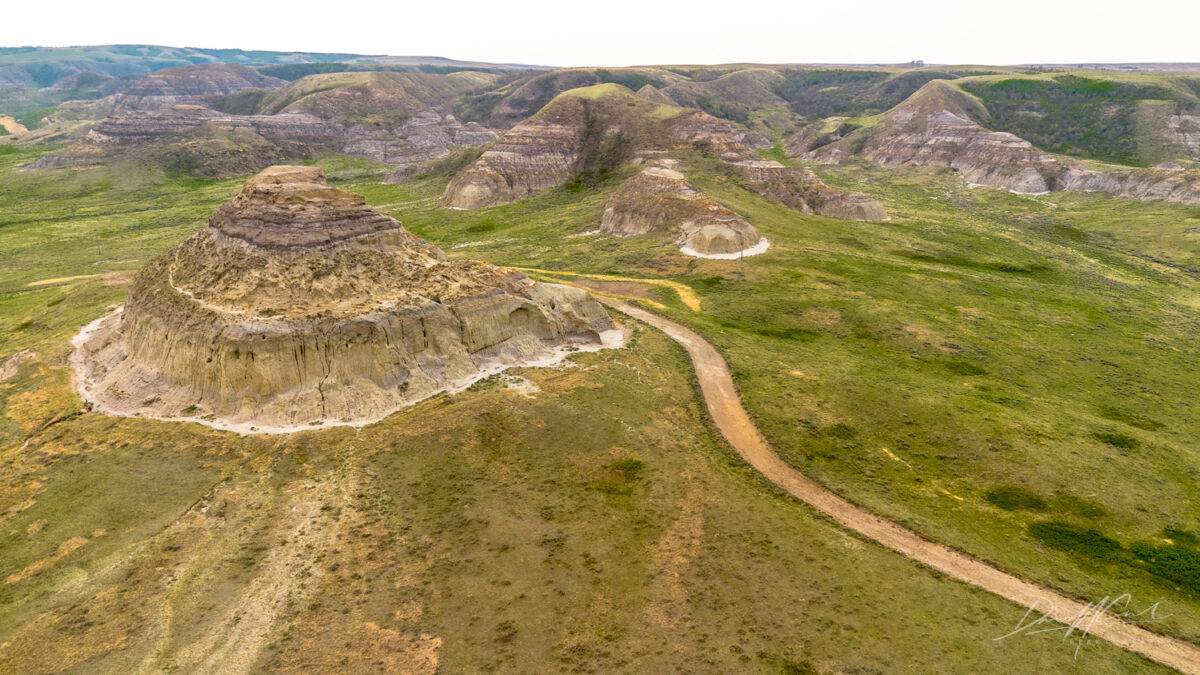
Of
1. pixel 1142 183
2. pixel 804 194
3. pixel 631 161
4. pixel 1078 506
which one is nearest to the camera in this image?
pixel 1078 506

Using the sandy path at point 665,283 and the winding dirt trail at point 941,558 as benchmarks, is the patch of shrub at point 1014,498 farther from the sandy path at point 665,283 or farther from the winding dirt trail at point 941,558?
the sandy path at point 665,283

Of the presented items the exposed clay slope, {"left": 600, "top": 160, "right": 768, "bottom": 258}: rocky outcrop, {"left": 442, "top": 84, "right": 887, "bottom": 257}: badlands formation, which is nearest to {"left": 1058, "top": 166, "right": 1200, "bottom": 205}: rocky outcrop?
{"left": 442, "top": 84, "right": 887, "bottom": 257}: badlands formation

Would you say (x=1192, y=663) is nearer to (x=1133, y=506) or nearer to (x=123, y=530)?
(x=1133, y=506)

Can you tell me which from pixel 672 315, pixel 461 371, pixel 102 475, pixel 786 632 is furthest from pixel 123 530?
pixel 672 315

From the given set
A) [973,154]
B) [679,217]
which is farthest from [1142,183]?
[679,217]

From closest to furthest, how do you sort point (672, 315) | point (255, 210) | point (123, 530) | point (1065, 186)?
point (123, 530) → point (255, 210) → point (672, 315) → point (1065, 186)
